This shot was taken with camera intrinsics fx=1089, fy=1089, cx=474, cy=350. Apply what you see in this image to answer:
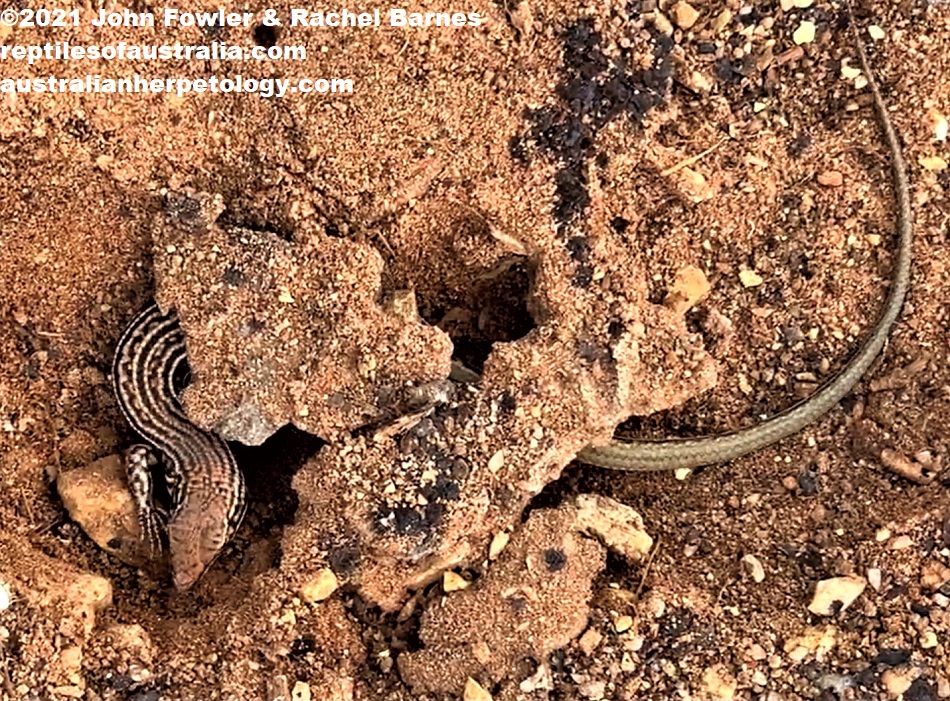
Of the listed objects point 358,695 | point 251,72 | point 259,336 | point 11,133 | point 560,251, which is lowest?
point 358,695

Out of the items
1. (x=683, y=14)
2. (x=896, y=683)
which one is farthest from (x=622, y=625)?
(x=683, y=14)

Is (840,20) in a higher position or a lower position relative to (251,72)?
higher

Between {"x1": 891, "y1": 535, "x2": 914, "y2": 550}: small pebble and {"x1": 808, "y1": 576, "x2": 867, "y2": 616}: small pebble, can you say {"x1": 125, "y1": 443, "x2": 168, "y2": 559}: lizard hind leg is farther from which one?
{"x1": 891, "y1": 535, "x2": 914, "y2": 550}: small pebble

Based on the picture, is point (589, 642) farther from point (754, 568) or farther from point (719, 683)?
point (754, 568)

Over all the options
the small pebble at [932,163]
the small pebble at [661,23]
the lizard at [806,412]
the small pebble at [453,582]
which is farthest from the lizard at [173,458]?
the small pebble at [932,163]

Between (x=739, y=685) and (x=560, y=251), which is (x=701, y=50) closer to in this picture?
(x=560, y=251)

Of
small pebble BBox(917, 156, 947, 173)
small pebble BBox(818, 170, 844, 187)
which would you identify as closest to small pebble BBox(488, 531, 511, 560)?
small pebble BBox(818, 170, 844, 187)

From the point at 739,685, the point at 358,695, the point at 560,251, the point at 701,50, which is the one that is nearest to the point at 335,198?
the point at 560,251
